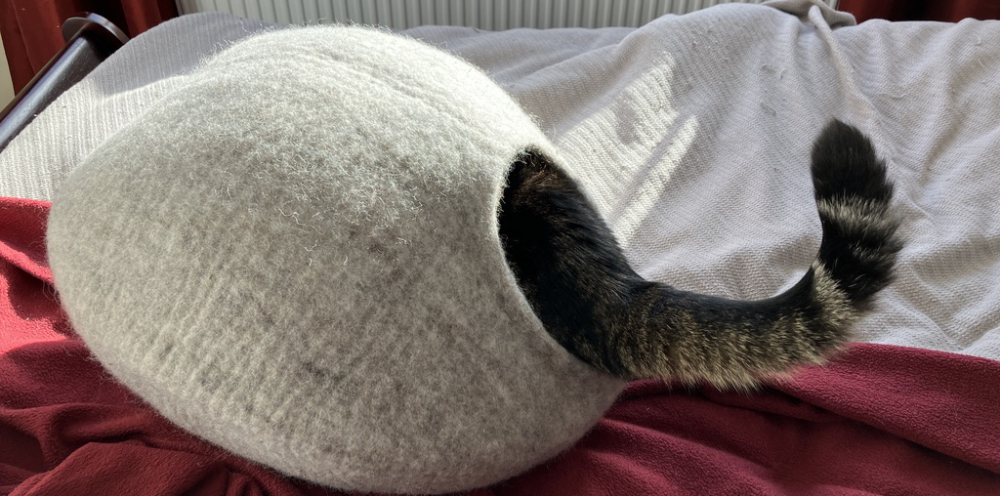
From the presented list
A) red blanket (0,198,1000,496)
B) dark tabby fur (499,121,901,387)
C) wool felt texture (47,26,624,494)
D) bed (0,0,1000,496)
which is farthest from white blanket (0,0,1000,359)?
wool felt texture (47,26,624,494)

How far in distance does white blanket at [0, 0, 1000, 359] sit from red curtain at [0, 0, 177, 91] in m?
0.50

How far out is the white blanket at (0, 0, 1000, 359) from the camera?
1.10 meters

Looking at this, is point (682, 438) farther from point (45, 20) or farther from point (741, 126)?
point (45, 20)

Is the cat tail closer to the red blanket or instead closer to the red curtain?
the red blanket

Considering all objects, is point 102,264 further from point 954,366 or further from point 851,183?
point 954,366

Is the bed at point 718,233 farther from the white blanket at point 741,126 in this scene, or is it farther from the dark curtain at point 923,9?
the dark curtain at point 923,9

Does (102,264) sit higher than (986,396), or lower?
higher

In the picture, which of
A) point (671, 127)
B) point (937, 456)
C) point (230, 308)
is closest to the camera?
point (230, 308)

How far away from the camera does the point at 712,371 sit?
657 millimetres

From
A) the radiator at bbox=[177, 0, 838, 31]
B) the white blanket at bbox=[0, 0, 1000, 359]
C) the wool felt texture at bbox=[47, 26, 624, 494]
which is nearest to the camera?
the wool felt texture at bbox=[47, 26, 624, 494]

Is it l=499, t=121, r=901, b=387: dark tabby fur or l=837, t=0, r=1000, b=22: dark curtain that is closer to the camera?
l=499, t=121, r=901, b=387: dark tabby fur

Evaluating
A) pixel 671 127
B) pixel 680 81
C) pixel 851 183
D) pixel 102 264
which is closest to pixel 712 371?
pixel 851 183

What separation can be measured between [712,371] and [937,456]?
0.40m

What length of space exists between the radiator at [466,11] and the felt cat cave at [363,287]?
1.47 metres
